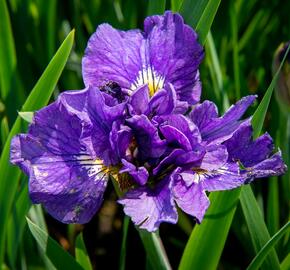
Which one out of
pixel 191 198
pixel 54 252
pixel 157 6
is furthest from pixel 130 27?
pixel 191 198

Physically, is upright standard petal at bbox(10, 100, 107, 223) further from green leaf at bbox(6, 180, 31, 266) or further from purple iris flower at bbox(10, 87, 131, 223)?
green leaf at bbox(6, 180, 31, 266)

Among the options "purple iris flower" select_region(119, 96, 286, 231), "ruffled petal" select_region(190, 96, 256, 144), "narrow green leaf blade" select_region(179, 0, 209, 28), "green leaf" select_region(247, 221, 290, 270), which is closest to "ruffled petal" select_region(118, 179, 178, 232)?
"purple iris flower" select_region(119, 96, 286, 231)

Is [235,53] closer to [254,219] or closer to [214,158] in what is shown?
[254,219]

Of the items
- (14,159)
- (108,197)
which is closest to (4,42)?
(14,159)

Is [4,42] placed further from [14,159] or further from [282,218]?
[282,218]

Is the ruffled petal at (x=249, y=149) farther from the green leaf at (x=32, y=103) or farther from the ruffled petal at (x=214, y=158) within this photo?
the green leaf at (x=32, y=103)
